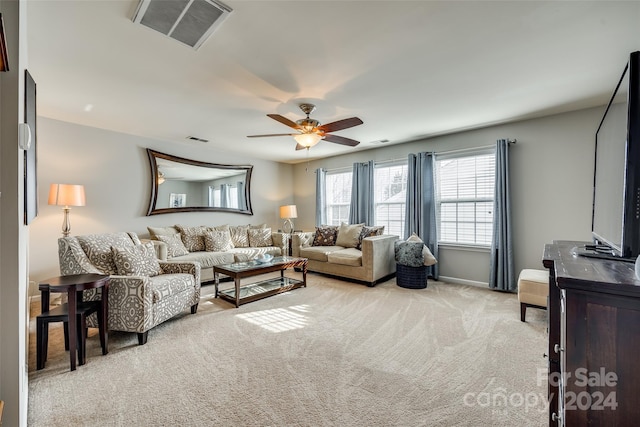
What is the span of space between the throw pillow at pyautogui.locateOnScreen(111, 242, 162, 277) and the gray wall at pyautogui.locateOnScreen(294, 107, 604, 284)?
424 centimetres

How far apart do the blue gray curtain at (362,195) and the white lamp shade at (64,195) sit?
4.36m

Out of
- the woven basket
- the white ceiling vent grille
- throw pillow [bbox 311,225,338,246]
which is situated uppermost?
the white ceiling vent grille

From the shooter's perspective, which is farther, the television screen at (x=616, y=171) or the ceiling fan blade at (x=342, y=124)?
the ceiling fan blade at (x=342, y=124)

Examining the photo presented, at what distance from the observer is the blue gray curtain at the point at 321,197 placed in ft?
20.9

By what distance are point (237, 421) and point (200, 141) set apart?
4.47m

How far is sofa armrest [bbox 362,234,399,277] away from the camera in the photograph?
423cm

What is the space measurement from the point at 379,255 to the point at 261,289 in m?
1.87

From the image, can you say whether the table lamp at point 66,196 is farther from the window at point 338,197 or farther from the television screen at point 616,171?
the television screen at point 616,171

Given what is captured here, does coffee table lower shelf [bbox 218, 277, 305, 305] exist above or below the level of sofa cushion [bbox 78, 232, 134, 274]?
below

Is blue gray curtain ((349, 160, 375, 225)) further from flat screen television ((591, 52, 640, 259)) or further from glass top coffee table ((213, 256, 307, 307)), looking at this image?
flat screen television ((591, 52, 640, 259))

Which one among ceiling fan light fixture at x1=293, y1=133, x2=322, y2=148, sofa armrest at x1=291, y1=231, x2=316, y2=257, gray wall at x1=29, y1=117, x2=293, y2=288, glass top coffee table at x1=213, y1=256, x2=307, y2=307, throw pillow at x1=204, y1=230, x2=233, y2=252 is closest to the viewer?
ceiling fan light fixture at x1=293, y1=133, x2=322, y2=148

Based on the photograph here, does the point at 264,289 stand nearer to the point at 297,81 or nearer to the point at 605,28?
the point at 297,81

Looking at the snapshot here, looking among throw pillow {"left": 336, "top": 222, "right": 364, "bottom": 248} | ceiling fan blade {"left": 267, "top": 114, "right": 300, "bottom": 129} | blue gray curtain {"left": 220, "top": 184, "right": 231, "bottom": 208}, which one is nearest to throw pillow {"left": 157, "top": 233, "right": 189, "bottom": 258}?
blue gray curtain {"left": 220, "top": 184, "right": 231, "bottom": 208}

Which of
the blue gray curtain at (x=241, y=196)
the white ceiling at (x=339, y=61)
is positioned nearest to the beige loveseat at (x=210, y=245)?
the blue gray curtain at (x=241, y=196)
